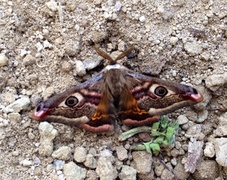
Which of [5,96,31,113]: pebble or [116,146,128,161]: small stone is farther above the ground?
[5,96,31,113]: pebble

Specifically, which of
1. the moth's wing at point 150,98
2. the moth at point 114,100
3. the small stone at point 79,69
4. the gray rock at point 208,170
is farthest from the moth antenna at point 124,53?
the gray rock at point 208,170

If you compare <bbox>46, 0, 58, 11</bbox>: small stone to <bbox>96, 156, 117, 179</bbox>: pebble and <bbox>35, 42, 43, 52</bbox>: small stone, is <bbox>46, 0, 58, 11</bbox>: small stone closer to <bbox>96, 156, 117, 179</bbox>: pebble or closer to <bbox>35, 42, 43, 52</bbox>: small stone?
<bbox>35, 42, 43, 52</bbox>: small stone

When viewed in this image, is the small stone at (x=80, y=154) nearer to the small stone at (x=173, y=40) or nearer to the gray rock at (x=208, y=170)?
the gray rock at (x=208, y=170)

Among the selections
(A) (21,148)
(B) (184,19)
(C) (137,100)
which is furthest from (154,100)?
(A) (21,148)

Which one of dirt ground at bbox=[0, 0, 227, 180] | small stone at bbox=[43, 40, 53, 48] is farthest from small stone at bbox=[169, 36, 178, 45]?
small stone at bbox=[43, 40, 53, 48]

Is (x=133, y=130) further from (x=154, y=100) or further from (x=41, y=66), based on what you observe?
(x=41, y=66)

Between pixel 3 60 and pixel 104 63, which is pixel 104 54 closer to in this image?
pixel 104 63
